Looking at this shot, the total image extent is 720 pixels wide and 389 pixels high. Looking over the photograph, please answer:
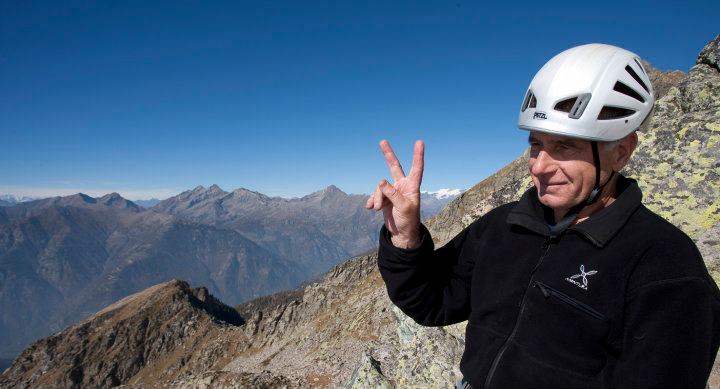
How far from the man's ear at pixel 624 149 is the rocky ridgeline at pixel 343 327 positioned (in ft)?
13.3

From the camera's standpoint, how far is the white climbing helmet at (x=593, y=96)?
156 inches

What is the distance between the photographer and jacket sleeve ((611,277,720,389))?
2982 millimetres

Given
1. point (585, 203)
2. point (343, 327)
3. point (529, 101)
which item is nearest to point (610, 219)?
point (585, 203)

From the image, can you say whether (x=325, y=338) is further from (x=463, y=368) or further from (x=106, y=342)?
(x=106, y=342)

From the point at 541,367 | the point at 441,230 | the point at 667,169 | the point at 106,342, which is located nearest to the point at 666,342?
the point at 541,367

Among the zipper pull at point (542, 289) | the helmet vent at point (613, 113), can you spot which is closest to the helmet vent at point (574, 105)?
the helmet vent at point (613, 113)

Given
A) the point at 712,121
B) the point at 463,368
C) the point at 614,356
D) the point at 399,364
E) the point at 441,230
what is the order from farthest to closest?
1. the point at 441,230
2. the point at 399,364
3. the point at 712,121
4. the point at 463,368
5. the point at 614,356

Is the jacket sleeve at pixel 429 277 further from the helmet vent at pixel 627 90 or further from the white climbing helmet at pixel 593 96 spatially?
the helmet vent at pixel 627 90

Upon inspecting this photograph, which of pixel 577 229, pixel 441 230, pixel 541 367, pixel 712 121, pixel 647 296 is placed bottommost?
pixel 441 230

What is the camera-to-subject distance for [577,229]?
385cm

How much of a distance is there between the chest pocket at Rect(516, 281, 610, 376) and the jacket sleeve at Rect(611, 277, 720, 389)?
0.36 metres

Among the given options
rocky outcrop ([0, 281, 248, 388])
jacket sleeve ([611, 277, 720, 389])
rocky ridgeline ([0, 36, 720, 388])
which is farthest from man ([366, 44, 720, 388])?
rocky outcrop ([0, 281, 248, 388])

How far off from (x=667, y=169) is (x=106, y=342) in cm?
16406

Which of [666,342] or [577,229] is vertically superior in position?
[577,229]
